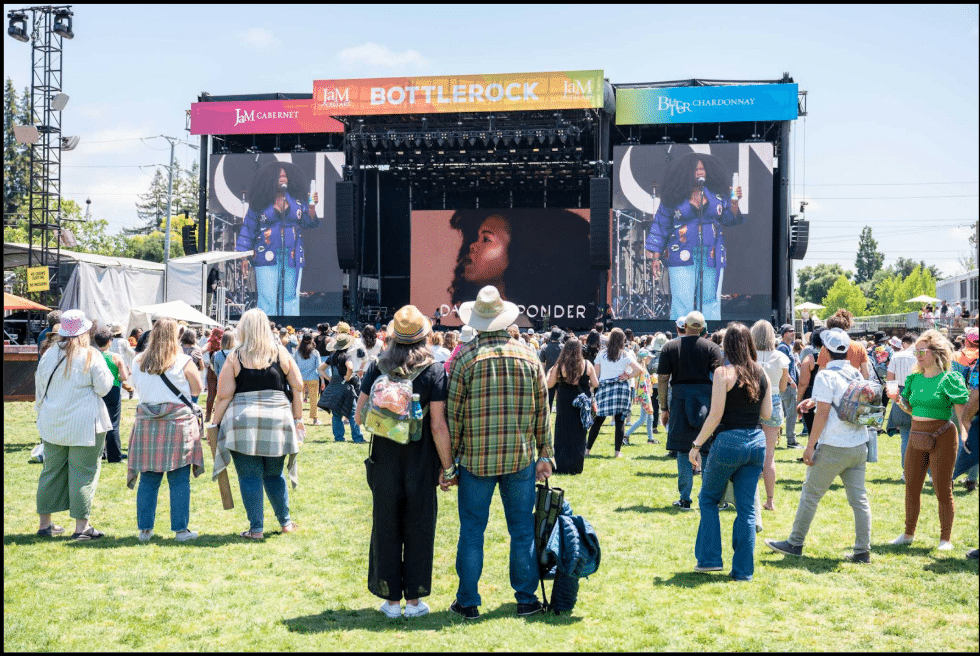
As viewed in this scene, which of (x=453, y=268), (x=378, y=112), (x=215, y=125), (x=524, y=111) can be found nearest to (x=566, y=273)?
(x=453, y=268)

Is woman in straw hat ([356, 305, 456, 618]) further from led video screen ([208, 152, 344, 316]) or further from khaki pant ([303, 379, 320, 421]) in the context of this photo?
led video screen ([208, 152, 344, 316])

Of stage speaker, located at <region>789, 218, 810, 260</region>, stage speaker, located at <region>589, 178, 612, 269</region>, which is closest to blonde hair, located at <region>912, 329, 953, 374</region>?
stage speaker, located at <region>589, 178, 612, 269</region>

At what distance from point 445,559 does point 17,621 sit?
2.55 metres

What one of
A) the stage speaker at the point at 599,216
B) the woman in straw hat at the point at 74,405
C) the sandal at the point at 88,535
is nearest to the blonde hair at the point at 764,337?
the woman in straw hat at the point at 74,405

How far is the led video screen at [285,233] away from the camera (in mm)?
30562

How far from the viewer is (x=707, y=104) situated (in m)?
29.2

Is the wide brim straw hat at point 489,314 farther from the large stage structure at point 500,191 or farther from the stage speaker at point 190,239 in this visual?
the stage speaker at point 190,239

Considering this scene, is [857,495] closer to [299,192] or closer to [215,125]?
[299,192]

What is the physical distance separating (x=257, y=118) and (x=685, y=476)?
1084 inches

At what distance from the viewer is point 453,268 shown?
101 feet

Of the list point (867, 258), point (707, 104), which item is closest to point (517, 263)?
point (707, 104)

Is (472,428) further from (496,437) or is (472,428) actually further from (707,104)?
(707,104)

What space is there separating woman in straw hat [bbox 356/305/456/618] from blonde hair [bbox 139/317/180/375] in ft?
7.08

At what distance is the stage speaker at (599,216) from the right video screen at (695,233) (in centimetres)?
163
